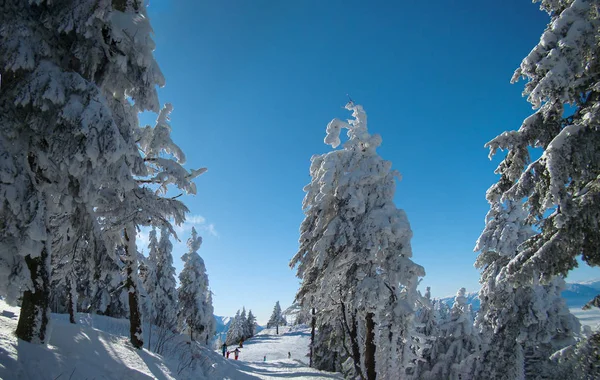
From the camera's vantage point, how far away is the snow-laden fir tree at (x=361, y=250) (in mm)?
12148

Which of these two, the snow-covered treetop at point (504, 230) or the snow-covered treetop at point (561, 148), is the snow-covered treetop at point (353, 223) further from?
the snow-covered treetop at point (504, 230)

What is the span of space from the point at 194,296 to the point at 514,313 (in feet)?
87.3

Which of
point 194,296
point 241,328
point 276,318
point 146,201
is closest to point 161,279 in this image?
point 194,296

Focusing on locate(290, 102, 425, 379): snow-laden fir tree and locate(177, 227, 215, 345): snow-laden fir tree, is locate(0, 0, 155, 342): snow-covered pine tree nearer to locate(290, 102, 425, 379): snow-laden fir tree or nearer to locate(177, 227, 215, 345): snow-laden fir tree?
locate(290, 102, 425, 379): snow-laden fir tree

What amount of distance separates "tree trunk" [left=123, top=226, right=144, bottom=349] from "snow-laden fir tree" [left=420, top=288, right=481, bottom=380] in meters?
19.4

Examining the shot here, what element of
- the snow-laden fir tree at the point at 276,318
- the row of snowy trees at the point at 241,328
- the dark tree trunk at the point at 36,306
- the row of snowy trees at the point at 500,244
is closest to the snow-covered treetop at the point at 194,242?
the row of snowy trees at the point at 500,244

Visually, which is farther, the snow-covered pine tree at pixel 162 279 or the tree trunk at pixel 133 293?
the snow-covered pine tree at pixel 162 279

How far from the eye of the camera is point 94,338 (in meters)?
8.83

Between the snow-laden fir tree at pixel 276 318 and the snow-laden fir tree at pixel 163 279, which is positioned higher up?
the snow-laden fir tree at pixel 163 279

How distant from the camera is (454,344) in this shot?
22844 millimetres

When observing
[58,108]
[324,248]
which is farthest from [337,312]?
[58,108]

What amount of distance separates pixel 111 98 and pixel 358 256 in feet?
31.5

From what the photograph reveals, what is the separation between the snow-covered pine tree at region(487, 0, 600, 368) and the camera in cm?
499

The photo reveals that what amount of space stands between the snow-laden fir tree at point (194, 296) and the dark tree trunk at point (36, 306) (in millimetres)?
26822
